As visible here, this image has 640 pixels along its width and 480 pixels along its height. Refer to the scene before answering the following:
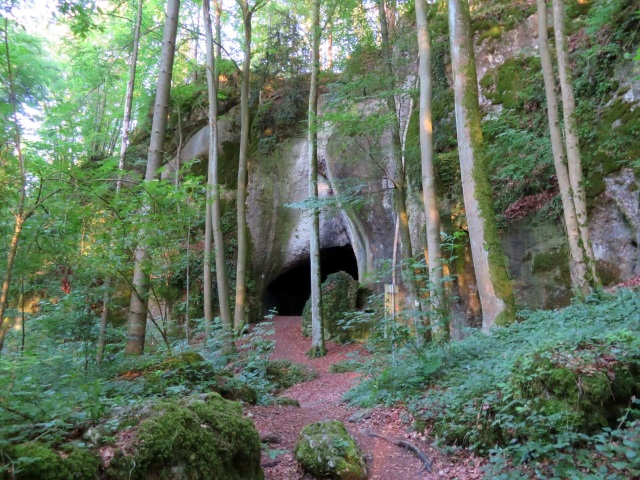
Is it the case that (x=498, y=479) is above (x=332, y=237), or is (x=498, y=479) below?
below

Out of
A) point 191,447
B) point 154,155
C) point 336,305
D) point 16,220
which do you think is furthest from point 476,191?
point 336,305

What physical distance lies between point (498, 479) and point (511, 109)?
10.3 metres

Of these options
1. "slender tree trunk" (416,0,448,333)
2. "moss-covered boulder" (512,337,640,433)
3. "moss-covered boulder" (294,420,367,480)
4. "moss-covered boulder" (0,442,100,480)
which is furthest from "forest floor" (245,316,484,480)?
"slender tree trunk" (416,0,448,333)

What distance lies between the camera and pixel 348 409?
20.9 ft

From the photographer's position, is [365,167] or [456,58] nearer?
[456,58]

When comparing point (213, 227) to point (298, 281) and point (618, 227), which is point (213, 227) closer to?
point (618, 227)

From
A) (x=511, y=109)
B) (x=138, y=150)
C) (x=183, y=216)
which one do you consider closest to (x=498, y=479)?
(x=183, y=216)

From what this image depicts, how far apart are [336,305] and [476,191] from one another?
8706mm

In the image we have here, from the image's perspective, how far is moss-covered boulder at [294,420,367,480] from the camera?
3555 mm

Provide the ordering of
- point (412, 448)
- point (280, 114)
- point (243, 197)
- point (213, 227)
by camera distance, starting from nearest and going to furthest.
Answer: point (412, 448) → point (213, 227) → point (243, 197) → point (280, 114)

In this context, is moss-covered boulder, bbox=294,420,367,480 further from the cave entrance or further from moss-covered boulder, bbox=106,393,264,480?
the cave entrance

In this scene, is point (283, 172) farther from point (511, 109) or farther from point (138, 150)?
point (511, 109)

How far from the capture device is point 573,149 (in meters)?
7.70

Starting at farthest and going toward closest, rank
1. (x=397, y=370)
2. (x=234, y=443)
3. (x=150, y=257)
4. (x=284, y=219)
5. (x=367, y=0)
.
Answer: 1. (x=284, y=219)
2. (x=367, y=0)
3. (x=397, y=370)
4. (x=150, y=257)
5. (x=234, y=443)
